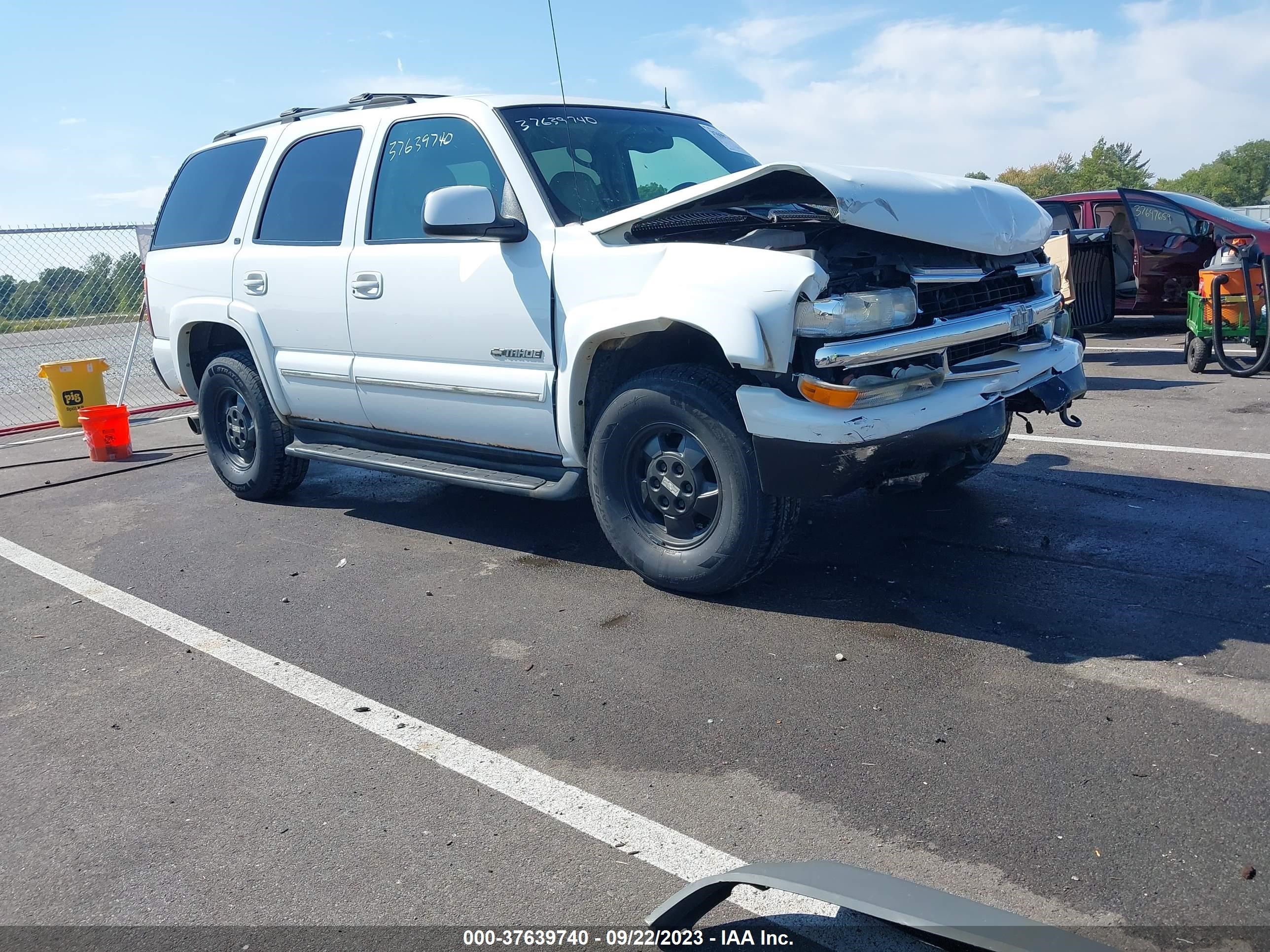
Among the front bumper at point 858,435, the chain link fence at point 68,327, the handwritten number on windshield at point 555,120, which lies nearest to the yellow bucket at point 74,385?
the chain link fence at point 68,327

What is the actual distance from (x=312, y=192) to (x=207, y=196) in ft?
3.97

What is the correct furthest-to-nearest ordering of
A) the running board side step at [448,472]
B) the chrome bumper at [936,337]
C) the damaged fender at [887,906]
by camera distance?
the running board side step at [448,472], the chrome bumper at [936,337], the damaged fender at [887,906]

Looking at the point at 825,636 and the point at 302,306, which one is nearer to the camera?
the point at 825,636

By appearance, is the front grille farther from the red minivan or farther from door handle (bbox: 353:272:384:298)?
the red minivan

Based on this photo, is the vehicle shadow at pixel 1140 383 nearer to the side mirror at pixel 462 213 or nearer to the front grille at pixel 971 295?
the front grille at pixel 971 295

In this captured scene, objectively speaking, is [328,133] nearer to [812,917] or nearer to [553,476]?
[553,476]

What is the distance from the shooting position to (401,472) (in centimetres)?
529

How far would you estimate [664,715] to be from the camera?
11.1ft

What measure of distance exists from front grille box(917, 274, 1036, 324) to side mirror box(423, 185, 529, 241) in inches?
68.7

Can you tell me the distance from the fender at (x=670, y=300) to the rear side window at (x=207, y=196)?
2.75 metres

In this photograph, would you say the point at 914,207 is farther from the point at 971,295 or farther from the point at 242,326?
the point at 242,326

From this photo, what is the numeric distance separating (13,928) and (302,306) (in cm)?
363

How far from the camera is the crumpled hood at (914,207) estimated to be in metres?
3.76

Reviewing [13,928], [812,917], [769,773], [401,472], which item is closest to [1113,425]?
[401,472]
